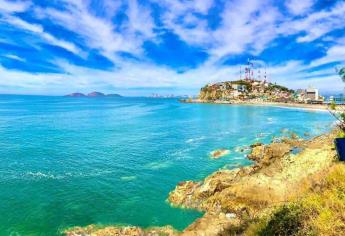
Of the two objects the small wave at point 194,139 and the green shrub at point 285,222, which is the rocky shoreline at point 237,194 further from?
the small wave at point 194,139

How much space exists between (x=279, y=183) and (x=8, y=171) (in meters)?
35.5

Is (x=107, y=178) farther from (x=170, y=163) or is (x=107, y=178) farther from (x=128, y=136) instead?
(x=128, y=136)

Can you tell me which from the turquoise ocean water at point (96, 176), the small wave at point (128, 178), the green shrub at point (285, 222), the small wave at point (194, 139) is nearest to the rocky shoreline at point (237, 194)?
the turquoise ocean water at point (96, 176)

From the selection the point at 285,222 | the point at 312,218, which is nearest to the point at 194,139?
the point at 285,222

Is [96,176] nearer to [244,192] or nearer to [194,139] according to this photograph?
[244,192]

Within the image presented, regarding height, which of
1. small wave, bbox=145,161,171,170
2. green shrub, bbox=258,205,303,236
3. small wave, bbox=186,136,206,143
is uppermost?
green shrub, bbox=258,205,303,236

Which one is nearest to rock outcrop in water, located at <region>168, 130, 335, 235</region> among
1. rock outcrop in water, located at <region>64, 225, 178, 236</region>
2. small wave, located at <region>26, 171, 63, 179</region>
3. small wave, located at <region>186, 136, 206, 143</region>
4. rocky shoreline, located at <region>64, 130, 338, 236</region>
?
rocky shoreline, located at <region>64, 130, 338, 236</region>

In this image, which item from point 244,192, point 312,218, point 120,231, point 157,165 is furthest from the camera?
point 157,165

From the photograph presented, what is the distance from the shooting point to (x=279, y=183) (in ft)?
86.2

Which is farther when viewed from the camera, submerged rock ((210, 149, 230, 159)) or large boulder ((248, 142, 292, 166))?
submerged rock ((210, 149, 230, 159))

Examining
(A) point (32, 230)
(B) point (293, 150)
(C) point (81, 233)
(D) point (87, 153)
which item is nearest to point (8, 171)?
(D) point (87, 153)

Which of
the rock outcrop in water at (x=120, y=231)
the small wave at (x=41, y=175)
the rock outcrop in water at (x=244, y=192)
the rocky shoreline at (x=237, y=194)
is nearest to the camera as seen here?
the rocky shoreline at (x=237, y=194)

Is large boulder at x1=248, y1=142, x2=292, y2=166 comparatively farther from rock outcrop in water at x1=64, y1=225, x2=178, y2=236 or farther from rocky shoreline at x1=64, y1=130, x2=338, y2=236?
rock outcrop in water at x1=64, y1=225, x2=178, y2=236

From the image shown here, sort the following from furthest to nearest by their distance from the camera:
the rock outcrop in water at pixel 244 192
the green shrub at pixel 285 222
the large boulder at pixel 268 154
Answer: the large boulder at pixel 268 154 < the rock outcrop in water at pixel 244 192 < the green shrub at pixel 285 222
